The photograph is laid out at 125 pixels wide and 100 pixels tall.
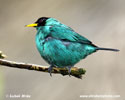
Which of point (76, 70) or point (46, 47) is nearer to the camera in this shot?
point (76, 70)

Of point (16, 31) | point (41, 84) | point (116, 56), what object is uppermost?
point (16, 31)

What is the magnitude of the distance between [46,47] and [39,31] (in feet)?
0.65

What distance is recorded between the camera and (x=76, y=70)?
7.68ft

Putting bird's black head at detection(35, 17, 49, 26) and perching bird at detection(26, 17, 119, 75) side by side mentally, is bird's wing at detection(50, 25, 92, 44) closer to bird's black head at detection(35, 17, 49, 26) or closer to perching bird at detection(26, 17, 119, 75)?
perching bird at detection(26, 17, 119, 75)

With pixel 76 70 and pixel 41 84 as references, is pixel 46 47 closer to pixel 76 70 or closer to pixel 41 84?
pixel 76 70

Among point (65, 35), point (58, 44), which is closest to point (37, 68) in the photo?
point (58, 44)

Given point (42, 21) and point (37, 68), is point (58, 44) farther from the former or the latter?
point (37, 68)

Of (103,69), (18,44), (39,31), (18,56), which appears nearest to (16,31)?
(18,44)

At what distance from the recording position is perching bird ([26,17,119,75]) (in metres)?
2.88

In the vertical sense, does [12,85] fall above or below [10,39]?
below

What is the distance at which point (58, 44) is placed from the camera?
3098 mm

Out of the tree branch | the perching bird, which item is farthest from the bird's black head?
the tree branch

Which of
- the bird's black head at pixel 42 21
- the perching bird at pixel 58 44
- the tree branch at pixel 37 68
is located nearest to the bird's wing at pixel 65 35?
the perching bird at pixel 58 44

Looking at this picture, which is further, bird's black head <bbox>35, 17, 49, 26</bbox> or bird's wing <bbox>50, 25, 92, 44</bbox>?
bird's wing <bbox>50, 25, 92, 44</bbox>
